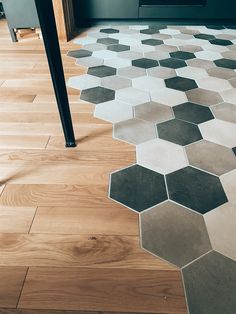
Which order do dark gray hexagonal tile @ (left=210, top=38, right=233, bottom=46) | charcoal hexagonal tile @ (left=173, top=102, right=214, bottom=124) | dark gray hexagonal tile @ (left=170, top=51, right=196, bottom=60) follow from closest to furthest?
charcoal hexagonal tile @ (left=173, top=102, right=214, bottom=124), dark gray hexagonal tile @ (left=170, top=51, right=196, bottom=60), dark gray hexagonal tile @ (left=210, top=38, right=233, bottom=46)

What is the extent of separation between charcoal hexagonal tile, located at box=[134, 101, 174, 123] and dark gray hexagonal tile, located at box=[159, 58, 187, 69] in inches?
28.3

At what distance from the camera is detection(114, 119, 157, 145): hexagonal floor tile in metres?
1.49

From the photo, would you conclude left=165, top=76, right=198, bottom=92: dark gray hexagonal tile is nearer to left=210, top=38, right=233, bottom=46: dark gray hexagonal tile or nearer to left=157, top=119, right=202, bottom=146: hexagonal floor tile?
left=157, top=119, right=202, bottom=146: hexagonal floor tile

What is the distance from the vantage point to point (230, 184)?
1.20 meters

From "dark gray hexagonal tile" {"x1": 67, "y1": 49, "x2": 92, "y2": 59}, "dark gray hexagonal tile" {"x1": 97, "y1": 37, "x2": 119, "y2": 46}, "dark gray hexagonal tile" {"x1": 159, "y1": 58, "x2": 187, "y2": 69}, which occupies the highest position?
"dark gray hexagonal tile" {"x1": 159, "y1": 58, "x2": 187, "y2": 69}

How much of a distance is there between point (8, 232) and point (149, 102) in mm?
1249

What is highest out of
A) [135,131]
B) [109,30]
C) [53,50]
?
[53,50]

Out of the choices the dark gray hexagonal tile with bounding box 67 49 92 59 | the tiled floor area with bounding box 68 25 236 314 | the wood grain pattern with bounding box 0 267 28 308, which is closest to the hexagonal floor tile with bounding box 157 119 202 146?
the tiled floor area with bounding box 68 25 236 314

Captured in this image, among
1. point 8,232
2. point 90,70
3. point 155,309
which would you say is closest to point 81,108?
point 90,70

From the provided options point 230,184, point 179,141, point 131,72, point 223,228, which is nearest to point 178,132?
point 179,141

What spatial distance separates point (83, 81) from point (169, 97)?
0.72 meters

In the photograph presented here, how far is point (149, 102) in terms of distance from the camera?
1822 millimetres

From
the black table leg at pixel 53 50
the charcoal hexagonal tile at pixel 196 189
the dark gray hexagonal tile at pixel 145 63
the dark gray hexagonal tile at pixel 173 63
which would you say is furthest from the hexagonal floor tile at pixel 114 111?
the dark gray hexagonal tile at pixel 173 63

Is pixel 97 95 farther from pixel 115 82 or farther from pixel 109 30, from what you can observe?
pixel 109 30
